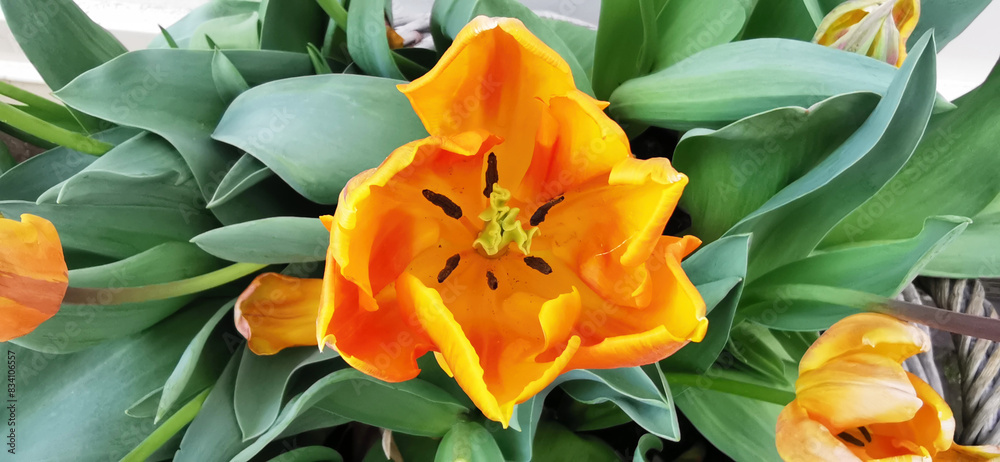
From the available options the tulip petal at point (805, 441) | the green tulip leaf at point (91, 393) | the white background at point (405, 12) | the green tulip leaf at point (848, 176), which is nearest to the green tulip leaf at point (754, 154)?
the green tulip leaf at point (848, 176)

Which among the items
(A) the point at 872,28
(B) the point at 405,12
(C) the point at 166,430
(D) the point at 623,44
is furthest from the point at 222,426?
(B) the point at 405,12

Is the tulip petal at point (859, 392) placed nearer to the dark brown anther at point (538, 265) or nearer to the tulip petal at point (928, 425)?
the tulip petal at point (928, 425)

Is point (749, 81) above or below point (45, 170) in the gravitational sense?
above

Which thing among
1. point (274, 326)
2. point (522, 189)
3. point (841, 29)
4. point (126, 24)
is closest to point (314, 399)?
point (274, 326)

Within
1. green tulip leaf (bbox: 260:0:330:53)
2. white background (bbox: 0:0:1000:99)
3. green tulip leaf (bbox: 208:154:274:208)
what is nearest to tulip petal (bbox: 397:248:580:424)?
green tulip leaf (bbox: 208:154:274:208)

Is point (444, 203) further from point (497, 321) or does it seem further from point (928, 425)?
point (928, 425)

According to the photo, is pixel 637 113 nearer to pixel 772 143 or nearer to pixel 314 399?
pixel 772 143
